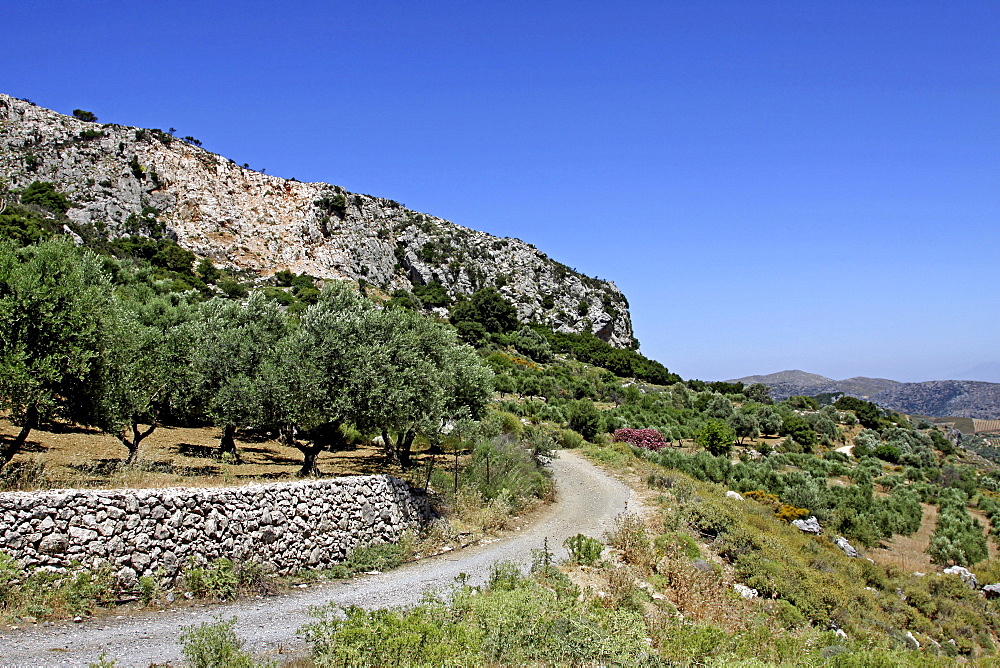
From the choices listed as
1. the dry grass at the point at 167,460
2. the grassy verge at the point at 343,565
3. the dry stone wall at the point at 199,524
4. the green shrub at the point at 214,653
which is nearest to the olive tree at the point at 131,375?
the dry grass at the point at 167,460

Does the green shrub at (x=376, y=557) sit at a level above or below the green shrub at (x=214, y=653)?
below

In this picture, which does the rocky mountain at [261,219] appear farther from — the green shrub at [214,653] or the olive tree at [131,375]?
the green shrub at [214,653]

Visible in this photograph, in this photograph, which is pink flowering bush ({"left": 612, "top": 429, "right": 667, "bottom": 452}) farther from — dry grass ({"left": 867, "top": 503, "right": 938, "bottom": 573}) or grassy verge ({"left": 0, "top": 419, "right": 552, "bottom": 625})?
dry grass ({"left": 867, "top": 503, "right": 938, "bottom": 573})

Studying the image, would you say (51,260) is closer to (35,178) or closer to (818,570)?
(818,570)

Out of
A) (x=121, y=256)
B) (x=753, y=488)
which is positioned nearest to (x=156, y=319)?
(x=753, y=488)

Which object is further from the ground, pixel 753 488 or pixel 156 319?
pixel 156 319

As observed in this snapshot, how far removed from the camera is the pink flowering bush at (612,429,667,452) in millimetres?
32031

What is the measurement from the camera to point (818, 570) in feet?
48.6

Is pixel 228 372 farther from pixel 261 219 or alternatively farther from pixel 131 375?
pixel 261 219

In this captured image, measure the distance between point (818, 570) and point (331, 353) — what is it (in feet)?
43.4

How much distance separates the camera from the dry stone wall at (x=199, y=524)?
869 centimetres

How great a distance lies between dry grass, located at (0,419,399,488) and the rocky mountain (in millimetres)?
49475

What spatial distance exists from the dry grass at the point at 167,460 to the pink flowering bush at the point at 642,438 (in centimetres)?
1562

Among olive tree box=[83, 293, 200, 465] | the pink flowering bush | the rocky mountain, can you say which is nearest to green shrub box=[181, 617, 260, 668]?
olive tree box=[83, 293, 200, 465]
